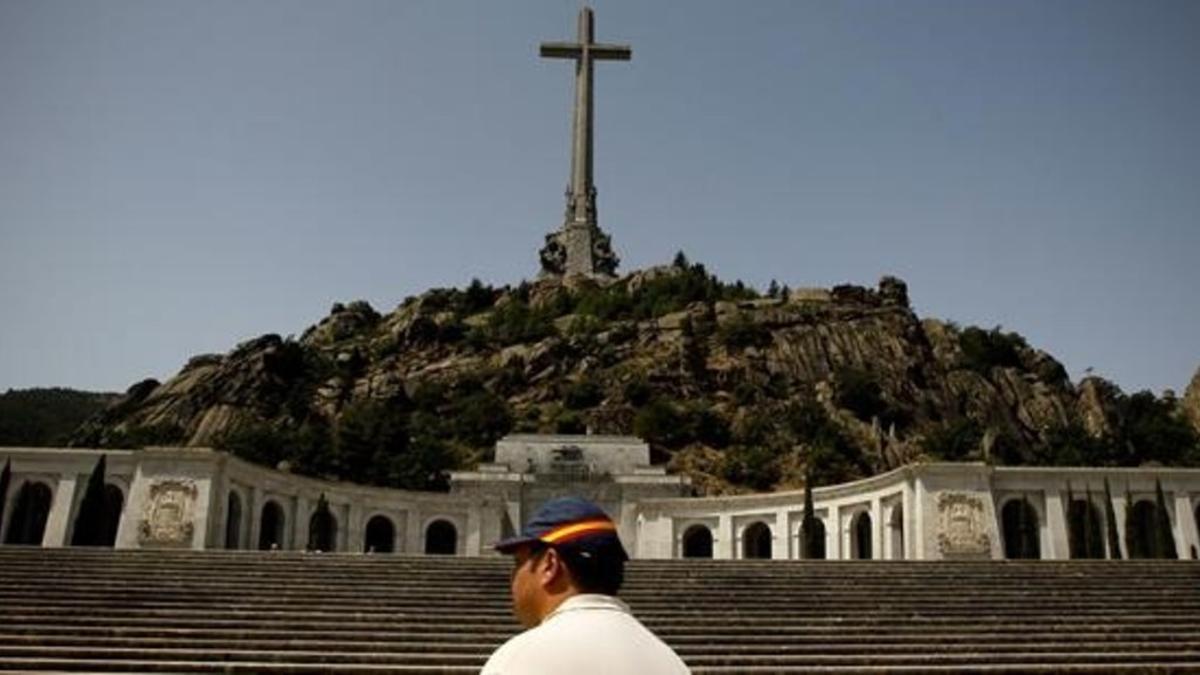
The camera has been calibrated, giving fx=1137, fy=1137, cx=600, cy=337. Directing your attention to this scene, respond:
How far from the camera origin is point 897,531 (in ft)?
127

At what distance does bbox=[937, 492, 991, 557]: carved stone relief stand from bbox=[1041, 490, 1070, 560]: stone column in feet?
6.50

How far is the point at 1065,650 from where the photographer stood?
62.0 feet

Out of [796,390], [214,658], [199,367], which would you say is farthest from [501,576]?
[199,367]

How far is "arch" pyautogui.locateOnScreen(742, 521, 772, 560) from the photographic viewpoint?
4578 centimetres

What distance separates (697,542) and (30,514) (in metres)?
25.4

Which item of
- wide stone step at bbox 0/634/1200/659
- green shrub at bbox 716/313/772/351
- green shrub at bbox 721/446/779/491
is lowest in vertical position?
wide stone step at bbox 0/634/1200/659

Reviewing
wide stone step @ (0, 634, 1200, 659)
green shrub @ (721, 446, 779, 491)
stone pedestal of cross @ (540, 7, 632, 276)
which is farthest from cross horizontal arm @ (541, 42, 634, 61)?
wide stone step @ (0, 634, 1200, 659)

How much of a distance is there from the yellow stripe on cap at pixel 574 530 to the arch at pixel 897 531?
37158 mm

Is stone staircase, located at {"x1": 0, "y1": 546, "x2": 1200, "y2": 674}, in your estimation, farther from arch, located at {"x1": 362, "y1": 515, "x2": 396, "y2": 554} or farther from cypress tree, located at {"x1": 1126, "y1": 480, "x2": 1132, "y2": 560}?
arch, located at {"x1": 362, "y1": 515, "x2": 396, "y2": 554}

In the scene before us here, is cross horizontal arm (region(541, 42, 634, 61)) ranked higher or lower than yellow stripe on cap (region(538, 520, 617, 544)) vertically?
higher

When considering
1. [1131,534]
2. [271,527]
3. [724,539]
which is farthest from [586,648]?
[724,539]

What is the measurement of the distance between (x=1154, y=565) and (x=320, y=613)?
61.5 feet

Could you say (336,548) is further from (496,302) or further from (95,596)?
(496,302)

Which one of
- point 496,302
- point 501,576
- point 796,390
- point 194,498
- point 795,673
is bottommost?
point 795,673
